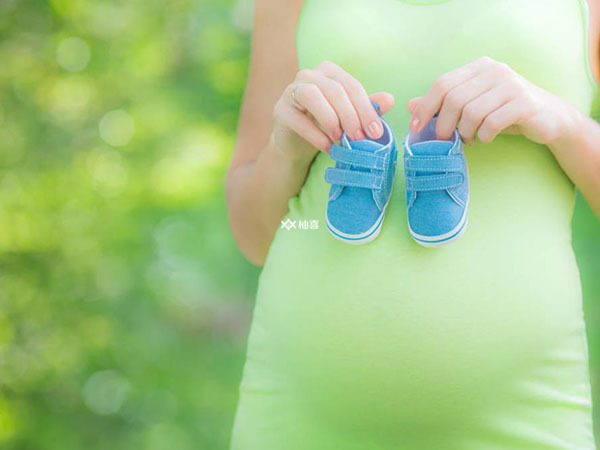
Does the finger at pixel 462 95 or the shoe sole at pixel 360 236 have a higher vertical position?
the finger at pixel 462 95

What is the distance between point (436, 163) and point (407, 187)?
0.05 meters

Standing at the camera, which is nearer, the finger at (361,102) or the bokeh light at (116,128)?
the finger at (361,102)

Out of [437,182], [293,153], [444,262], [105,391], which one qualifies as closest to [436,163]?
[437,182]

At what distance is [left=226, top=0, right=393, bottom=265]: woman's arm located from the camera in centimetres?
92

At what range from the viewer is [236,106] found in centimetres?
271

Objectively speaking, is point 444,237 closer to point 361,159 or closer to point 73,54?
point 361,159

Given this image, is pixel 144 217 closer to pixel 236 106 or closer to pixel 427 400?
pixel 236 106

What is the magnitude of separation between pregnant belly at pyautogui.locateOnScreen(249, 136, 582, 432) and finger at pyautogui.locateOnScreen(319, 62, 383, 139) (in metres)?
0.09

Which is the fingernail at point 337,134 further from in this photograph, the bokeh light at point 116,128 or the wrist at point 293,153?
the bokeh light at point 116,128

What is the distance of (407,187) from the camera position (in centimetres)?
92

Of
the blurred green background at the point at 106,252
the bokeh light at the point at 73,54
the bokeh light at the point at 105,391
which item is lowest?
the bokeh light at the point at 105,391

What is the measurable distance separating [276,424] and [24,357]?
1729mm

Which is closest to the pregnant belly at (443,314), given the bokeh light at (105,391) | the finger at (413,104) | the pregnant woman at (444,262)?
the pregnant woman at (444,262)

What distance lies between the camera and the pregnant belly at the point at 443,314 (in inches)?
35.3
